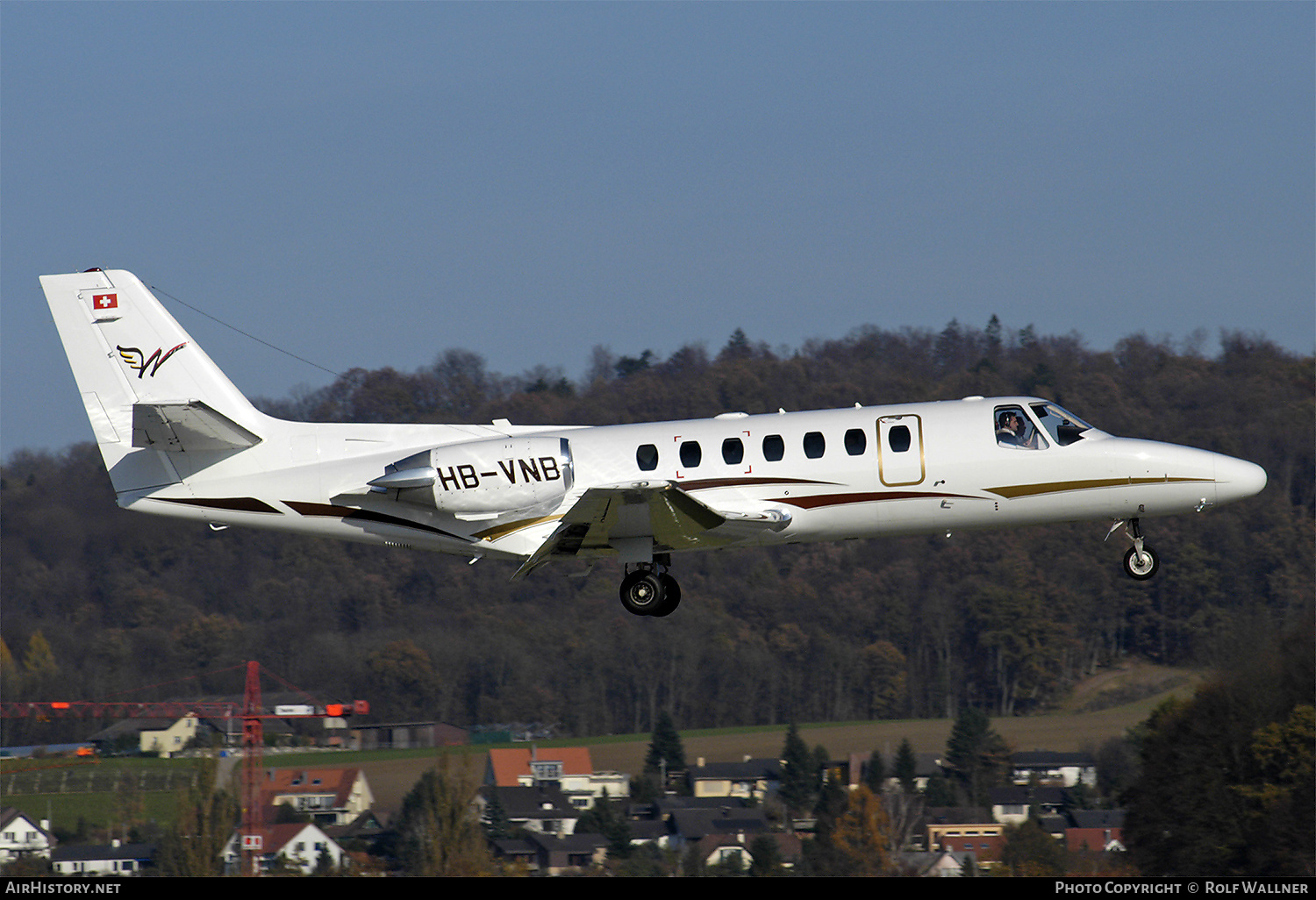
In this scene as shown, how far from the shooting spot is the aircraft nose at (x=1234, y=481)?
21172 mm

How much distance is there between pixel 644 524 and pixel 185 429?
6.97 metres

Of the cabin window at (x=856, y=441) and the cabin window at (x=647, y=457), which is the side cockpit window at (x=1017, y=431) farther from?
the cabin window at (x=647, y=457)

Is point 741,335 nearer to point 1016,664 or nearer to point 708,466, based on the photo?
point 1016,664

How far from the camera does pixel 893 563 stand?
234 feet

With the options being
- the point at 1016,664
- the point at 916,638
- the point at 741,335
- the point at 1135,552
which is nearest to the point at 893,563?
the point at 916,638

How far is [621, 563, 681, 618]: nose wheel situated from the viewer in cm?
2086

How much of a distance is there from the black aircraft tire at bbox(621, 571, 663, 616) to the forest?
1317 inches

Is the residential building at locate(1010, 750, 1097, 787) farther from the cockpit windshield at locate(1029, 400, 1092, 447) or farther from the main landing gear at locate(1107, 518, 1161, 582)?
the cockpit windshield at locate(1029, 400, 1092, 447)

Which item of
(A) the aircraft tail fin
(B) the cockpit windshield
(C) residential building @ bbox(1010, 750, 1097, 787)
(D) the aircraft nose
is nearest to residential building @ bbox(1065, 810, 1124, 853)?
(C) residential building @ bbox(1010, 750, 1097, 787)

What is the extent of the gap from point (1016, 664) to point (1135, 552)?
142 ft

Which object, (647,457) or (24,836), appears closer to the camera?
(647,457)

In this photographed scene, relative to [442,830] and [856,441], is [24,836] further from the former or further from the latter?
[856,441]

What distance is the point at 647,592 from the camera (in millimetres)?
20875

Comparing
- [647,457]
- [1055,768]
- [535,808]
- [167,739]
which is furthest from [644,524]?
[1055,768]
